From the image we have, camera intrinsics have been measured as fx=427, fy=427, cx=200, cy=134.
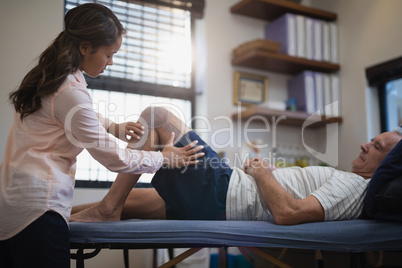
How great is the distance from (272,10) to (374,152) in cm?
166

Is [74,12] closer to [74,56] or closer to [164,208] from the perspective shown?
[74,56]

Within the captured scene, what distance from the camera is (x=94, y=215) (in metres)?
1.66

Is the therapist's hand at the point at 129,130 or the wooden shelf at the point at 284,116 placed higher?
the wooden shelf at the point at 284,116

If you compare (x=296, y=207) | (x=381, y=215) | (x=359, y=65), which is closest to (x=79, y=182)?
(x=296, y=207)

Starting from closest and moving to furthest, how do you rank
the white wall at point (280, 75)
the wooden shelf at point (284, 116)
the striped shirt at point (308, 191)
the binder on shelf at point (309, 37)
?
the striped shirt at point (308, 191) → the white wall at point (280, 75) → the wooden shelf at point (284, 116) → the binder on shelf at point (309, 37)

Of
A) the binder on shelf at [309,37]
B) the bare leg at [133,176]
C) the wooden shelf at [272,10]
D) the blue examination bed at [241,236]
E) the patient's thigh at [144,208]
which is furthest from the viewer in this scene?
the binder on shelf at [309,37]

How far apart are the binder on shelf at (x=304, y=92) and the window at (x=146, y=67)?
80cm

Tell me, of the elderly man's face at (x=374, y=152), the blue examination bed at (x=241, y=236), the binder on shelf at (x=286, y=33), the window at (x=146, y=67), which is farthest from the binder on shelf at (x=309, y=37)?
the blue examination bed at (x=241, y=236)

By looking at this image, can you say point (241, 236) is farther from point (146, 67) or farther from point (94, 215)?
point (146, 67)

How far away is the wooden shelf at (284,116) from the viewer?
116 inches

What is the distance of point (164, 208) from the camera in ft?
6.16

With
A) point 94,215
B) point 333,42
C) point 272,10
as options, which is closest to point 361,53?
point 333,42

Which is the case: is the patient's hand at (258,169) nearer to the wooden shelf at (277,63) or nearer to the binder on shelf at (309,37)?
the wooden shelf at (277,63)

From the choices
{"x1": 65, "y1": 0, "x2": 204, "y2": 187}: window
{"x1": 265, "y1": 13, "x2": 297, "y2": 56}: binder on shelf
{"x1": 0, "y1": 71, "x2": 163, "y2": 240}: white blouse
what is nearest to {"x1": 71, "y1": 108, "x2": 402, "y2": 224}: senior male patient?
{"x1": 0, "y1": 71, "x2": 163, "y2": 240}: white blouse
